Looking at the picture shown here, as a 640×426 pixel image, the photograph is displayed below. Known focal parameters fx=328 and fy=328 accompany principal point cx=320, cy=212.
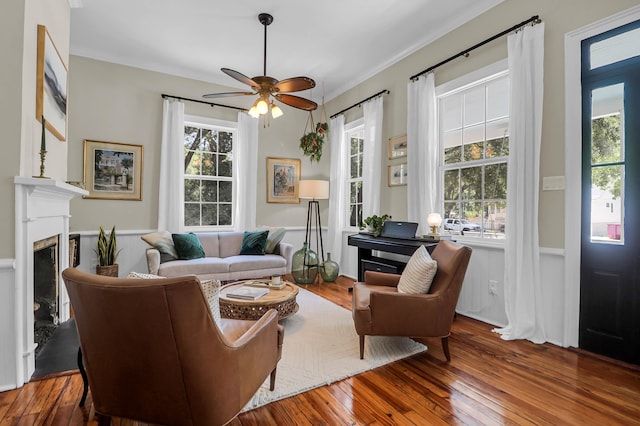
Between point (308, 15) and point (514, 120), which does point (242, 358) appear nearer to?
point (514, 120)

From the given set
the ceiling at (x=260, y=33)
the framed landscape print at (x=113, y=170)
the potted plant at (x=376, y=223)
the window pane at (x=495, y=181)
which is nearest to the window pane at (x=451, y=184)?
the window pane at (x=495, y=181)

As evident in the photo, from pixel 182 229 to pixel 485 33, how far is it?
445 centimetres

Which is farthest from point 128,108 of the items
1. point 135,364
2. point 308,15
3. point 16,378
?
point 135,364

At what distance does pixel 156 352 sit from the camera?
1251mm

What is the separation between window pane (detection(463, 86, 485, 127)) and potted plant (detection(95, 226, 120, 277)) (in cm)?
442

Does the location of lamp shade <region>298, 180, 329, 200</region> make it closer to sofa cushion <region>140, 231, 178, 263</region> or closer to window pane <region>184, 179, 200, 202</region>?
window pane <region>184, 179, 200, 202</region>

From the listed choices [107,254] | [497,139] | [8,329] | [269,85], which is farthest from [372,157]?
[8,329]

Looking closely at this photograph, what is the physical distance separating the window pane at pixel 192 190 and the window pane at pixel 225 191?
336 mm

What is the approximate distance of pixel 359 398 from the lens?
1.92m

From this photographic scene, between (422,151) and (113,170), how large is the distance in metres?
4.07

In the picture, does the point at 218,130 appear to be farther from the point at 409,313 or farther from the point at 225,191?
the point at 409,313

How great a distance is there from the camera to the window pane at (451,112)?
3.64 meters

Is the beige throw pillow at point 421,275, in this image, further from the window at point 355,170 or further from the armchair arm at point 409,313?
the window at point 355,170

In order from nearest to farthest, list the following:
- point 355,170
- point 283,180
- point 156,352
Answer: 1. point 156,352
2. point 355,170
3. point 283,180
